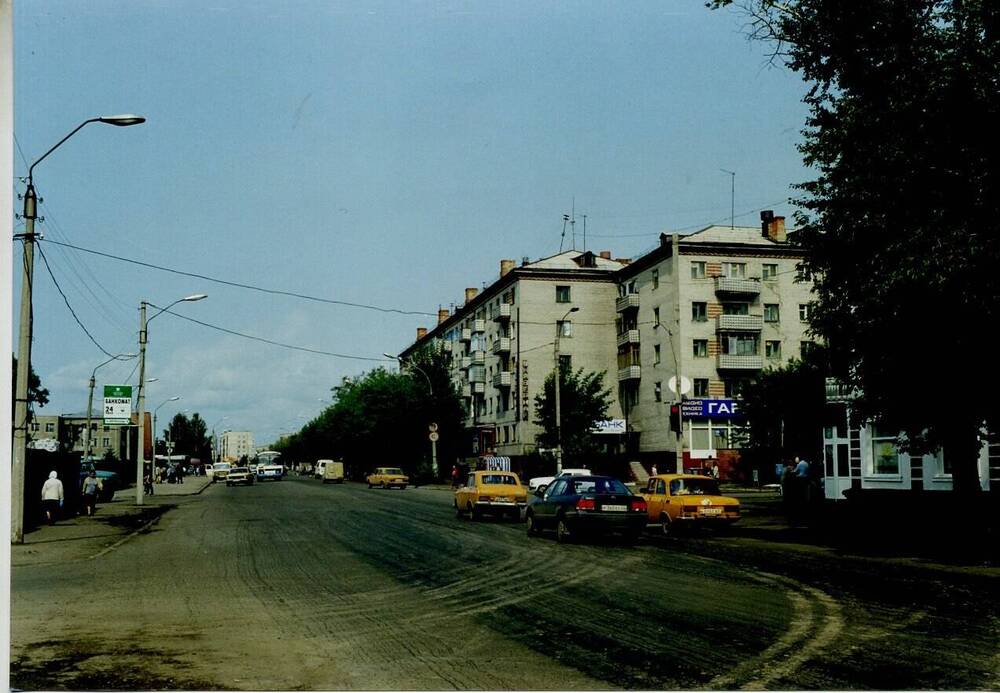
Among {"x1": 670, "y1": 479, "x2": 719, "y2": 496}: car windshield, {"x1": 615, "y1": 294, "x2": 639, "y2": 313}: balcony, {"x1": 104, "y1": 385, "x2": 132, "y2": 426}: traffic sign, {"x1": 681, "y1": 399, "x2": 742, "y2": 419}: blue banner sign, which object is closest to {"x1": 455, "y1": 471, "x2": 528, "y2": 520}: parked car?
{"x1": 670, "y1": 479, "x2": 719, "y2": 496}: car windshield

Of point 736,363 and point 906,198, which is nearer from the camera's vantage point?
point 906,198

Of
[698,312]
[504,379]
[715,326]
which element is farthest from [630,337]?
[504,379]

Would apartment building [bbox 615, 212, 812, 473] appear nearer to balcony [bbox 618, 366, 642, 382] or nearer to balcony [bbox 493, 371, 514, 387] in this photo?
balcony [bbox 618, 366, 642, 382]

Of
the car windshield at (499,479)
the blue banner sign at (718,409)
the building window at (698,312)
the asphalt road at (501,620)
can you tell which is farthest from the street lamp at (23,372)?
the building window at (698,312)

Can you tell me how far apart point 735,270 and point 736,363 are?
633cm

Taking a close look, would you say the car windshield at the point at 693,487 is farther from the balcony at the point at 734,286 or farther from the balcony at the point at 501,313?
the balcony at the point at 501,313

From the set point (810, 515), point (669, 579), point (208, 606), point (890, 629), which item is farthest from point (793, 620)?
point (810, 515)

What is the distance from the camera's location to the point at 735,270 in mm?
67750

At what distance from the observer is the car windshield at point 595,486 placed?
21547mm

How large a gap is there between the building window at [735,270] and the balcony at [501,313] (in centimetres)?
1888

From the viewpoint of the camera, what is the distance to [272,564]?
16.6 meters

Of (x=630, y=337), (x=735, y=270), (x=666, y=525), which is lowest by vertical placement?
(x=666, y=525)

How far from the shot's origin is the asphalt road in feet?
25.4

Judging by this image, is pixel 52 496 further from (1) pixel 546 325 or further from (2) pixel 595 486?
(1) pixel 546 325
